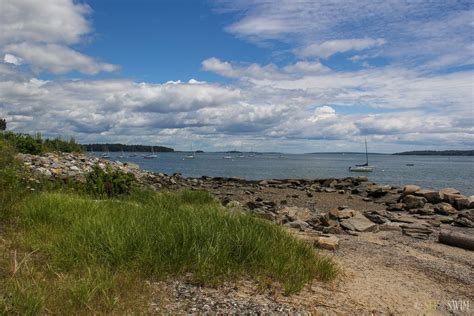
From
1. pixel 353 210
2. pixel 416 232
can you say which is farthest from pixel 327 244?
pixel 353 210

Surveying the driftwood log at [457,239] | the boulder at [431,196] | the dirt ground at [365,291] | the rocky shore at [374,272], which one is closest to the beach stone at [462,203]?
the boulder at [431,196]

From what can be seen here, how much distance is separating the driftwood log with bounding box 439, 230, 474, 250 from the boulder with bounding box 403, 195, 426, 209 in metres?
10.4

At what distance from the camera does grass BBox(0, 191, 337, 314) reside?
4.25 metres

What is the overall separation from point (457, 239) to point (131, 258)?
7294mm

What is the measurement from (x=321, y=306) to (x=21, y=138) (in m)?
22.3

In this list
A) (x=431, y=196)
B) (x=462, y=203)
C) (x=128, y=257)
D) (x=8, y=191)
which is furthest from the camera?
(x=431, y=196)

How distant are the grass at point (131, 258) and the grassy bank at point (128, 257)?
0.01 metres

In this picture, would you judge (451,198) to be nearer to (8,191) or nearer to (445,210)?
(445,210)

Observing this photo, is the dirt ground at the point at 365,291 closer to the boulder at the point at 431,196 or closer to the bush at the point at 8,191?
the bush at the point at 8,191

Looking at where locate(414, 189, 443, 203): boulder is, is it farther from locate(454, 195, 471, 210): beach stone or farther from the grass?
the grass

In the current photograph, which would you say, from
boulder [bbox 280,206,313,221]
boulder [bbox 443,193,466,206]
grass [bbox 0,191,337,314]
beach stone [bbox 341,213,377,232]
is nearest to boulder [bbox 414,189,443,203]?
boulder [bbox 443,193,466,206]

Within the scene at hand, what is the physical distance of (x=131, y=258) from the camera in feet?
17.2

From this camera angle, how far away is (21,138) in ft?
74.9

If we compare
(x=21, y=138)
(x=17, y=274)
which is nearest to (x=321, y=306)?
(x=17, y=274)
